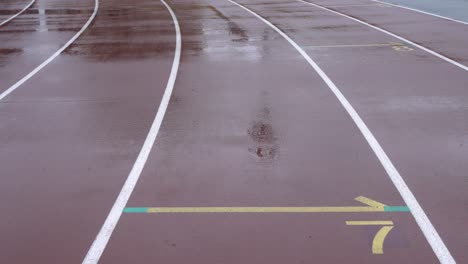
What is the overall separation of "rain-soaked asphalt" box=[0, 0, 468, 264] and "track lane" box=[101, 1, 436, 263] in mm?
23

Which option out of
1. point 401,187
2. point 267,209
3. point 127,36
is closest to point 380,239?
point 267,209

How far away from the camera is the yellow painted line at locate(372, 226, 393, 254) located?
17.4 ft

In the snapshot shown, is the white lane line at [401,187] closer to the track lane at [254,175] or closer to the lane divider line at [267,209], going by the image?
the track lane at [254,175]

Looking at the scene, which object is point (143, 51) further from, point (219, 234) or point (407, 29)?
point (219, 234)

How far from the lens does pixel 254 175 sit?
23.4ft

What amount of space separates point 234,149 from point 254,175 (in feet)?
3.36

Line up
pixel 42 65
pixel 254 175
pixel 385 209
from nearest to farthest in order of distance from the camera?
pixel 385 209 → pixel 254 175 → pixel 42 65

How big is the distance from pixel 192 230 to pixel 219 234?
28 cm

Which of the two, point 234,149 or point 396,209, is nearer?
point 396,209

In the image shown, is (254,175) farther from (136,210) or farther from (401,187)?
(401,187)

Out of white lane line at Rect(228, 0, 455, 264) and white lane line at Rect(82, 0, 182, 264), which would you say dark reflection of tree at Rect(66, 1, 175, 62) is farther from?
white lane line at Rect(228, 0, 455, 264)

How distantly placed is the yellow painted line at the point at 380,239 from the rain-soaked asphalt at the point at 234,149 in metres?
0.02

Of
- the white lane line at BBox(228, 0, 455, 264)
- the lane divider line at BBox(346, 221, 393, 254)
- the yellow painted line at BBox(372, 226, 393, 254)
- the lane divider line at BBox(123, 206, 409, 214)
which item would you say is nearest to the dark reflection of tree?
the white lane line at BBox(228, 0, 455, 264)

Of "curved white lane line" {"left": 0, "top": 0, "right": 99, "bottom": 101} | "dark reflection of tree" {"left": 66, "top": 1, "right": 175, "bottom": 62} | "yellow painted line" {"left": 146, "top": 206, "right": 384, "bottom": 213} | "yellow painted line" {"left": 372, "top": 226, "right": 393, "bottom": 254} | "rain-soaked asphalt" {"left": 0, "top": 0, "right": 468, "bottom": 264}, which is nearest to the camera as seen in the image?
"yellow painted line" {"left": 372, "top": 226, "right": 393, "bottom": 254}
